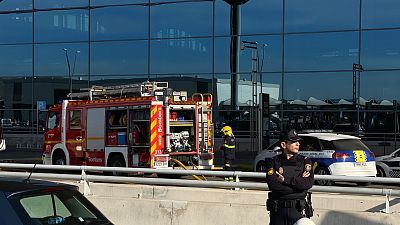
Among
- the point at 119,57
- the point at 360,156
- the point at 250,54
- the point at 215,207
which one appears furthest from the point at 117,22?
the point at 215,207

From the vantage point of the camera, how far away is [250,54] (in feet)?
91.6

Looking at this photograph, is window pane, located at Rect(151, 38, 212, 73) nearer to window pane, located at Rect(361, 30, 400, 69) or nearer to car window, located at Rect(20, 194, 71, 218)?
window pane, located at Rect(361, 30, 400, 69)

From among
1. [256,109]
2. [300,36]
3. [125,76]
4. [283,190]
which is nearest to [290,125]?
[256,109]

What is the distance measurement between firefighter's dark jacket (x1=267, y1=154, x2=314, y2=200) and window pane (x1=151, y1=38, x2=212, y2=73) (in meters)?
22.9

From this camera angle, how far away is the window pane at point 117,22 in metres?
30.3

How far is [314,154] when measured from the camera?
15.7 meters

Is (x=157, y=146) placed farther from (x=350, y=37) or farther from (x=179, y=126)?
(x=350, y=37)

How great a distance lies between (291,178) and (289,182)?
45mm

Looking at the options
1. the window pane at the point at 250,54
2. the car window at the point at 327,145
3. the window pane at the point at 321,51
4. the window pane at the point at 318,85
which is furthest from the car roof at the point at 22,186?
the window pane at the point at 250,54

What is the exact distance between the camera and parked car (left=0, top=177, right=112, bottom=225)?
5.02 m

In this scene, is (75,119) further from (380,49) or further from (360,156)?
(380,49)

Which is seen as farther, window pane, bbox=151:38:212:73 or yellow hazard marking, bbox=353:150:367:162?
window pane, bbox=151:38:212:73

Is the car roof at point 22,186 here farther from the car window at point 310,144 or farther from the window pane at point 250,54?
the window pane at point 250,54

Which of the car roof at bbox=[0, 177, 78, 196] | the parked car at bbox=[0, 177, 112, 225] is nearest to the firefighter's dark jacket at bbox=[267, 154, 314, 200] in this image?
the parked car at bbox=[0, 177, 112, 225]
